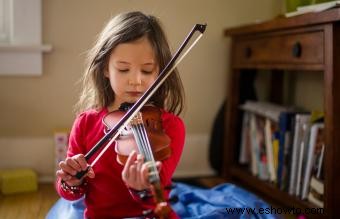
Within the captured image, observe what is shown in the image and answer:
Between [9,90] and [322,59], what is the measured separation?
1.15m

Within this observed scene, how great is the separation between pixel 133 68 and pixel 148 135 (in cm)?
17

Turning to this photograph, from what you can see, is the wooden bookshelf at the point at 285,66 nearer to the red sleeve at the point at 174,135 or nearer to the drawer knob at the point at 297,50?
the drawer knob at the point at 297,50

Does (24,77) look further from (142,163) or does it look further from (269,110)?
(142,163)

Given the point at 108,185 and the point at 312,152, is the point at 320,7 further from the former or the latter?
the point at 108,185

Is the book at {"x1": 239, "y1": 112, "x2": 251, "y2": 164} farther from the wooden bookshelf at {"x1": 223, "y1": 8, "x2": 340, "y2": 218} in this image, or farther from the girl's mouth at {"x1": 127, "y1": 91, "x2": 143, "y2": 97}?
the girl's mouth at {"x1": 127, "y1": 91, "x2": 143, "y2": 97}

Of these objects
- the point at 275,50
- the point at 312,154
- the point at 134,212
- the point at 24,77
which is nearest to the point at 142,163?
the point at 134,212

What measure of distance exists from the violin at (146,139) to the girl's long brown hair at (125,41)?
0.37ft

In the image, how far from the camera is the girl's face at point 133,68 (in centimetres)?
90

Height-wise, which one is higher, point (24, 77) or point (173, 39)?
point (173, 39)

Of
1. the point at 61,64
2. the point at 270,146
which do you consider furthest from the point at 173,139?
the point at 61,64

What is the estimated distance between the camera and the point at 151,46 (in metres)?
0.93

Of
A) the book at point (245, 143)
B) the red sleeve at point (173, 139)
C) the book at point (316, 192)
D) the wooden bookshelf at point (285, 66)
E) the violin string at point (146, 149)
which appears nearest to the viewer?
the violin string at point (146, 149)

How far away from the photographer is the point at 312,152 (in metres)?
1.33

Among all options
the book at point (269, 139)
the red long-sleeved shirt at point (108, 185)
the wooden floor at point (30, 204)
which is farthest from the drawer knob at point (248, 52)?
the red long-sleeved shirt at point (108, 185)
